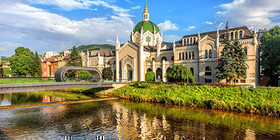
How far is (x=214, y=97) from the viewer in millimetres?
28688

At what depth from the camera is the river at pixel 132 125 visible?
632 inches

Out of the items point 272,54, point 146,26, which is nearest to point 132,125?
point 272,54

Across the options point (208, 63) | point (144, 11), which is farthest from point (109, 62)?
point (208, 63)

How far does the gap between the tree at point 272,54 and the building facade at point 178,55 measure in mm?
2074

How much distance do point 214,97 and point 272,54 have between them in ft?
68.8

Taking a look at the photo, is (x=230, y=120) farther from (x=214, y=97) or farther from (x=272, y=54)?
(x=272, y=54)

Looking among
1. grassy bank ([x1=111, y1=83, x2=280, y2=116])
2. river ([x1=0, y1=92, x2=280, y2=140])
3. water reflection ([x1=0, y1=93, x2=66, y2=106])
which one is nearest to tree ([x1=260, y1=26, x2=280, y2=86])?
grassy bank ([x1=111, y1=83, x2=280, y2=116])

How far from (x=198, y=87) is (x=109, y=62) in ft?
145

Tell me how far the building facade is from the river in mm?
24114

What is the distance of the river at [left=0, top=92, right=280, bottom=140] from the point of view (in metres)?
16.1

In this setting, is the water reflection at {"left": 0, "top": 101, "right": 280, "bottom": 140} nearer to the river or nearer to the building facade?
the river

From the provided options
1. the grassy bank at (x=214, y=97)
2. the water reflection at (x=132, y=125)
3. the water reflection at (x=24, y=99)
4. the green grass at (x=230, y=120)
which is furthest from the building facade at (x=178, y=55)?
the water reflection at (x=24, y=99)

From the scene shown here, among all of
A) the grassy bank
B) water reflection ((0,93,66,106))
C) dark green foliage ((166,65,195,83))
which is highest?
dark green foliage ((166,65,195,83))

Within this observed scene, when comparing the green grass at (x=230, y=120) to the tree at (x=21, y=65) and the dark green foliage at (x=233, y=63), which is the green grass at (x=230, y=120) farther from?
the tree at (x=21, y=65)
